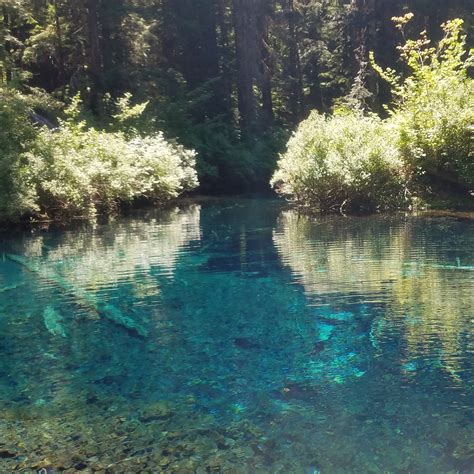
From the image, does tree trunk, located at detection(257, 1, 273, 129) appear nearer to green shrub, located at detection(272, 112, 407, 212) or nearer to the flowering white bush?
the flowering white bush

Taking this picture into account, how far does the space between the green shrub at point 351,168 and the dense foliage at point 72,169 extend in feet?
16.9

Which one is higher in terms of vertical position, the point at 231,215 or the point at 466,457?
the point at 231,215

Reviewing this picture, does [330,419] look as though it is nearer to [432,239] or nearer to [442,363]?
[442,363]

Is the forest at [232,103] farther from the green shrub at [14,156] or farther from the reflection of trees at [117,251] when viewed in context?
the reflection of trees at [117,251]

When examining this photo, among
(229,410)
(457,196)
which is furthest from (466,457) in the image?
(457,196)

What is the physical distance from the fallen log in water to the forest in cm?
533

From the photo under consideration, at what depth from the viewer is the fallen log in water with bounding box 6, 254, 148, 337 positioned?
657 centimetres

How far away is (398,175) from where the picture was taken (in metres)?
15.5

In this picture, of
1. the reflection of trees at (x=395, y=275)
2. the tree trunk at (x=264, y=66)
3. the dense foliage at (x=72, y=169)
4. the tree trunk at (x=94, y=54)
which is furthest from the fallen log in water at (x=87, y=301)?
the tree trunk at (x=264, y=66)

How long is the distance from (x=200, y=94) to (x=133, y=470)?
91.4 feet

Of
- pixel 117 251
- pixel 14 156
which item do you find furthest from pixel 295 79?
pixel 117 251

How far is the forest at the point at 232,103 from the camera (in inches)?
599

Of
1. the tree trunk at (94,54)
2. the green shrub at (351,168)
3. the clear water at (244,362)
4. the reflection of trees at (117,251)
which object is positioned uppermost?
the tree trunk at (94,54)

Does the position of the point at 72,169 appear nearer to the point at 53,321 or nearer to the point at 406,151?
the point at 406,151
